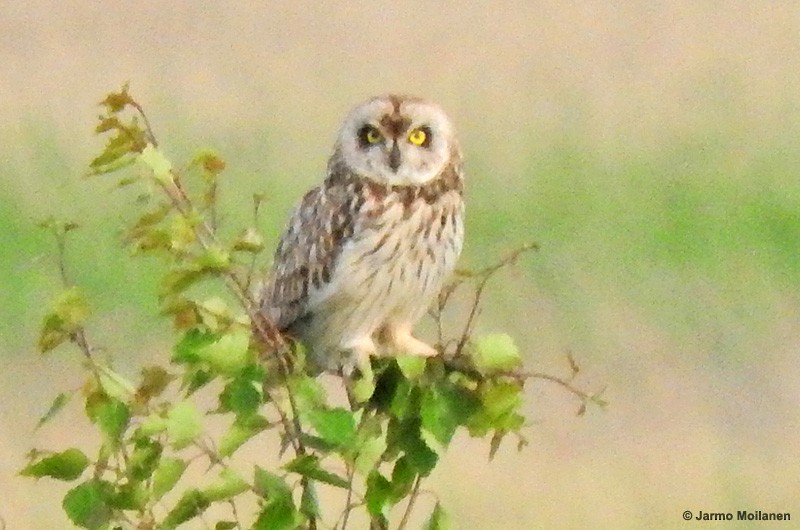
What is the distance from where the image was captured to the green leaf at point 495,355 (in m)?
0.82

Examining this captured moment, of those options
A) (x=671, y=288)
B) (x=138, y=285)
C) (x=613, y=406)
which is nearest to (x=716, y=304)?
(x=671, y=288)

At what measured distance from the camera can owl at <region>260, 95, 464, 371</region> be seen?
1178mm

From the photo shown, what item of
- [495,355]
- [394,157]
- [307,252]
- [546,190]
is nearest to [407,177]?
[394,157]

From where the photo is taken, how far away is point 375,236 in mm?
1201

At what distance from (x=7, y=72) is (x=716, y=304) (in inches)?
48.5

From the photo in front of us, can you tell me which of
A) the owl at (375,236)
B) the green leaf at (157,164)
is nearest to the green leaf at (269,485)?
the green leaf at (157,164)

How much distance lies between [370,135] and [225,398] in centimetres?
46

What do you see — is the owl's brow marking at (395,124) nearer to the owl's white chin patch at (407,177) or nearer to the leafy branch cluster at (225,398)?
the owl's white chin patch at (407,177)

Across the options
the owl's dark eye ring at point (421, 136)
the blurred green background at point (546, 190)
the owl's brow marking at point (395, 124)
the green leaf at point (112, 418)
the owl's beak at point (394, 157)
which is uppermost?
the owl's brow marking at point (395, 124)

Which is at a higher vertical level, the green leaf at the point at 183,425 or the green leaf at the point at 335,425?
the green leaf at the point at 183,425

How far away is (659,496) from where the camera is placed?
1.80 metres

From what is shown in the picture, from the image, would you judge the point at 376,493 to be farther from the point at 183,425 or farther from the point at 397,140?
the point at 397,140

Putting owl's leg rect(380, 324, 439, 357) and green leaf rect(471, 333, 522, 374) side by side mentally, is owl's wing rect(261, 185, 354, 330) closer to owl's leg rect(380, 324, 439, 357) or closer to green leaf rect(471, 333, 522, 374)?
owl's leg rect(380, 324, 439, 357)

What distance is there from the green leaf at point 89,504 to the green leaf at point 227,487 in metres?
0.08
